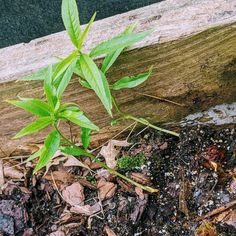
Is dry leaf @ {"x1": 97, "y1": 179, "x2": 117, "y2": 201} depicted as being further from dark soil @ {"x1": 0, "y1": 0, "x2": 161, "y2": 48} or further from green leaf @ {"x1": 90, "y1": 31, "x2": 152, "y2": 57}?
dark soil @ {"x1": 0, "y1": 0, "x2": 161, "y2": 48}

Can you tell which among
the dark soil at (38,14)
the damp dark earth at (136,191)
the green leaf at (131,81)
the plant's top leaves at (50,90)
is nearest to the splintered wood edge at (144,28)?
the green leaf at (131,81)

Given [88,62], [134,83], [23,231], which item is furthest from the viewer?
[23,231]

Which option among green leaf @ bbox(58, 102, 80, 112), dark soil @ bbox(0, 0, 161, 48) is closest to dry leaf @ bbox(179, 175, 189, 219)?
green leaf @ bbox(58, 102, 80, 112)

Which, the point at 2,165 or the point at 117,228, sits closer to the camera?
the point at 117,228

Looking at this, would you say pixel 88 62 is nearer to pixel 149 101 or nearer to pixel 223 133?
pixel 149 101

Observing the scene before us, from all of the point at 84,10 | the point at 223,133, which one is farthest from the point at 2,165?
the point at 84,10

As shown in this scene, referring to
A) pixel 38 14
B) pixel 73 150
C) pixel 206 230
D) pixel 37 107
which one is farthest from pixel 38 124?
pixel 38 14
